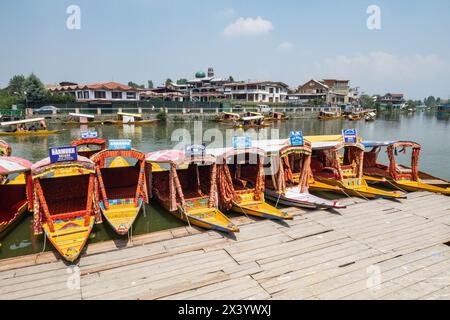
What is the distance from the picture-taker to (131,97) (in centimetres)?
5862

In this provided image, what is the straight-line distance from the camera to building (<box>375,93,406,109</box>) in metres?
107

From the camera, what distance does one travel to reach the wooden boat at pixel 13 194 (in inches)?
364

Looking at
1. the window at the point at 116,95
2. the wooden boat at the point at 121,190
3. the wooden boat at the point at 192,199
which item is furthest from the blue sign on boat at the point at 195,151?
the window at the point at 116,95

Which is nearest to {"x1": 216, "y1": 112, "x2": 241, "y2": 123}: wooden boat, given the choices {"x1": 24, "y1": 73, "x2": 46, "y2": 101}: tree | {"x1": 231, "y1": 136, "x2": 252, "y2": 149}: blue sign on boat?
{"x1": 24, "y1": 73, "x2": 46, "y2": 101}: tree

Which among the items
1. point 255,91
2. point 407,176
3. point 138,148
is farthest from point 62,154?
point 255,91

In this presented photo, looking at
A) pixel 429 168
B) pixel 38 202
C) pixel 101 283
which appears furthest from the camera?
pixel 429 168

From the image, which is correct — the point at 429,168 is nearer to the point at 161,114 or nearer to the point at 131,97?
the point at 161,114

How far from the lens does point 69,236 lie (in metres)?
8.17

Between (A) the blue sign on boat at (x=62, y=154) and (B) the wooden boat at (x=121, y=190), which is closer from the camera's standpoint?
(A) the blue sign on boat at (x=62, y=154)

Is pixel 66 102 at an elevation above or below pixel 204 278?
above

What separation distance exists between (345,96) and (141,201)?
316 ft

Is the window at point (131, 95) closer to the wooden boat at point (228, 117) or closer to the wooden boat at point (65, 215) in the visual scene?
the wooden boat at point (228, 117)

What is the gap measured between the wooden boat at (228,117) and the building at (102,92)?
17.8 m
